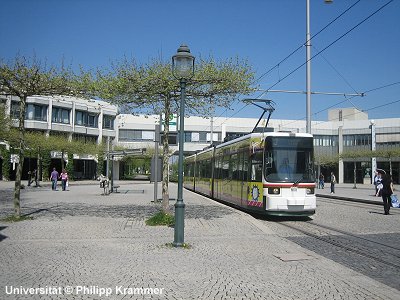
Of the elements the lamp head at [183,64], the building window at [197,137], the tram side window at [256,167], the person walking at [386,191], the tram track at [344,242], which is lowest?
the tram track at [344,242]

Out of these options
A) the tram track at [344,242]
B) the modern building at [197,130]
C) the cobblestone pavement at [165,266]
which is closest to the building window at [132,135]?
the modern building at [197,130]

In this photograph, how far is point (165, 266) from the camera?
284 inches

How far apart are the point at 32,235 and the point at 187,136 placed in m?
68.5

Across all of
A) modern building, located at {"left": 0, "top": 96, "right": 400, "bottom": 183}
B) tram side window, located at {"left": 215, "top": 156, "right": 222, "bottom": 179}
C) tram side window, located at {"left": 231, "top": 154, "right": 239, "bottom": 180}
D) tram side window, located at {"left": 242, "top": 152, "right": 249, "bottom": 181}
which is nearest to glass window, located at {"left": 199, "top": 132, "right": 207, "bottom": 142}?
modern building, located at {"left": 0, "top": 96, "right": 400, "bottom": 183}

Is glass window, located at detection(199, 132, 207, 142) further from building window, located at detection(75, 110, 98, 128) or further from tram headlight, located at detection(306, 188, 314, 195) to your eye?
tram headlight, located at detection(306, 188, 314, 195)

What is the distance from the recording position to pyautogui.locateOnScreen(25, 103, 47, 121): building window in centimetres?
5556

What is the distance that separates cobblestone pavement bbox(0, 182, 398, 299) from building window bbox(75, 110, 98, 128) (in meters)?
53.1

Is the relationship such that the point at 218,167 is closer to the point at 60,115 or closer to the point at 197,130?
the point at 60,115

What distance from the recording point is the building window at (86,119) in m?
62.8

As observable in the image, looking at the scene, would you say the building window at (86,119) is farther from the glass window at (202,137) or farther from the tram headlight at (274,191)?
the tram headlight at (274,191)

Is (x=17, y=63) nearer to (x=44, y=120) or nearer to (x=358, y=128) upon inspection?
(x=44, y=120)

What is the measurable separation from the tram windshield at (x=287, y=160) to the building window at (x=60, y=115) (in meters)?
49.8

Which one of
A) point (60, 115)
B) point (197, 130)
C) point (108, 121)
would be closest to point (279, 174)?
point (60, 115)

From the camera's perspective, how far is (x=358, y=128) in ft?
240
